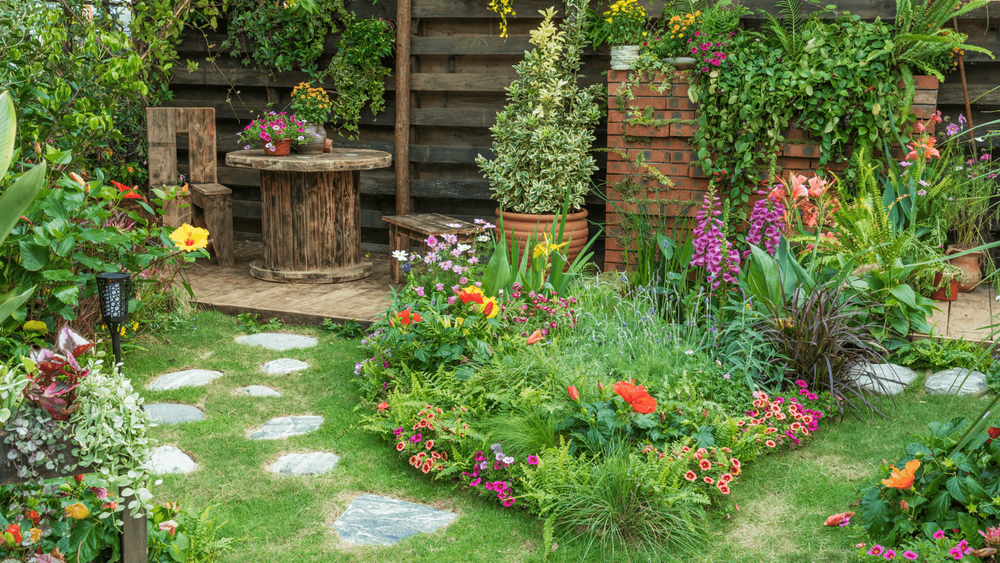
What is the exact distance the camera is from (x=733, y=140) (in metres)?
4.84

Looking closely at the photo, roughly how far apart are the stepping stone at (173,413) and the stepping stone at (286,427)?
0.30 metres

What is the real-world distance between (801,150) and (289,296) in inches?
132

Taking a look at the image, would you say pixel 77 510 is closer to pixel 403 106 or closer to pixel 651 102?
pixel 651 102

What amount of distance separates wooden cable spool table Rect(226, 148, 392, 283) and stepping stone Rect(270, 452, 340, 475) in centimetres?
266

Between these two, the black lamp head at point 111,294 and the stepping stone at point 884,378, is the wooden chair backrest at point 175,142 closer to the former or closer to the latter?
the black lamp head at point 111,294

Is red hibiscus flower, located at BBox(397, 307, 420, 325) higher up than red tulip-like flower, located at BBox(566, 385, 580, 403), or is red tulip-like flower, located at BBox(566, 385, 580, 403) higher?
red hibiscus flower, located at BBox(397, 307, 420, 325)

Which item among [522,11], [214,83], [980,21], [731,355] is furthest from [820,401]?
[214,83]

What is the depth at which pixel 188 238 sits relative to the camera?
132 inches

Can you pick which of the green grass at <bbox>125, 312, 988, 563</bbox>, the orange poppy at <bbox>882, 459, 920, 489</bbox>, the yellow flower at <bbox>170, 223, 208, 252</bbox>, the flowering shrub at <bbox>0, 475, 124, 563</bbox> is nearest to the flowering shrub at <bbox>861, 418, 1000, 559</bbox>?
the orange poppy at <bbox>882, 459, 920, 489</bbox>

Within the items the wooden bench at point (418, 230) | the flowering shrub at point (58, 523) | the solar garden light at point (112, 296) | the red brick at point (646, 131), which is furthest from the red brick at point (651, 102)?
the flowering shrub at point (58, 523)

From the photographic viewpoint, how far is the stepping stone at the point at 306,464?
112 inches

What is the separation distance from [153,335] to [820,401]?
11.2 ft

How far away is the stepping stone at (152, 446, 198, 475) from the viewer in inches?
109

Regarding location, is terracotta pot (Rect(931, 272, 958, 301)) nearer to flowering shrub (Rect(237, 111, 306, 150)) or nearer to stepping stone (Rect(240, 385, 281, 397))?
stepping stone (Rect(240, 385, 281, 397))
